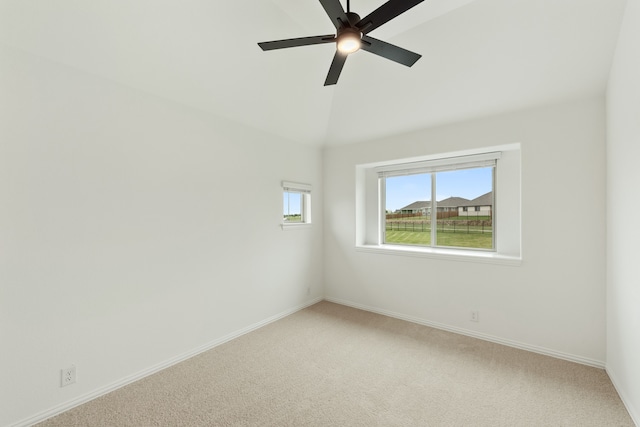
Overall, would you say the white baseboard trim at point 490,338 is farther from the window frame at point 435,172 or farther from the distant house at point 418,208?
the distant house at point 418,208

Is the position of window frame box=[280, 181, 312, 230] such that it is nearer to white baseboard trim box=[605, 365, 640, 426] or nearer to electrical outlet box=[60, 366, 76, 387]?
electrical outlet box=[60, 366, 76, 387]

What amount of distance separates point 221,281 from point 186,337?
60 cm

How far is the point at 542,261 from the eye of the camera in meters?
2.60

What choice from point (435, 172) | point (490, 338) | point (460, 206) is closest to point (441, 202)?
point (460, 206)

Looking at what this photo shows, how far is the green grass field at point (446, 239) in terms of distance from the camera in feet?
10.9

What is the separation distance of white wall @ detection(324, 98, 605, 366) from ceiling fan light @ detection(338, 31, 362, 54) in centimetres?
192

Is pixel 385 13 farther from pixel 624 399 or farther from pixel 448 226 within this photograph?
pixel 624 399

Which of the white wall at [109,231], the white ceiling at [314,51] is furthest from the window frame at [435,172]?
the white wall at [109,231]

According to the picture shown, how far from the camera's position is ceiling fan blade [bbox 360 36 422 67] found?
1.68m

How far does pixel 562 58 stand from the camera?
2186mm

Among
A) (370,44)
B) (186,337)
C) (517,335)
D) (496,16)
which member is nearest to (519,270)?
(517,335)

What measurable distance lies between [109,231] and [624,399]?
4.02m

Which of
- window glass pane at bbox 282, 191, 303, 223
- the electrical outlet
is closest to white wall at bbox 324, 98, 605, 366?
window glass pane at bbox 282, 191, 303, 223

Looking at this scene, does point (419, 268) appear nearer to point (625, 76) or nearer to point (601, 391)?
point (601, 391)
